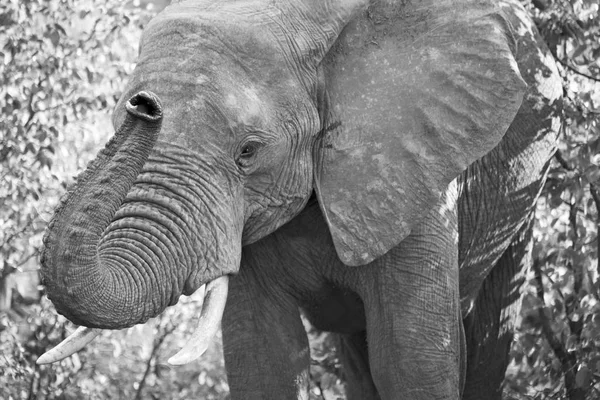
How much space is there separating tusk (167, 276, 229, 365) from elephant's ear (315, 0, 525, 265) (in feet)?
1.91

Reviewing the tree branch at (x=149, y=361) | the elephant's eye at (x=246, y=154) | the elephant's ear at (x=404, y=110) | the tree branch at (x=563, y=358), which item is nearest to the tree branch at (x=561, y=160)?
the tree branch at (x=563, y=358)

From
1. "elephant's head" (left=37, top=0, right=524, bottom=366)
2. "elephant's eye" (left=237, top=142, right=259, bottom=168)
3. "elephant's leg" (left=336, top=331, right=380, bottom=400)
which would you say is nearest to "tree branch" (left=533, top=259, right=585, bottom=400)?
"elephant's leg" (left=336, top=331, right=380, bottom=400)

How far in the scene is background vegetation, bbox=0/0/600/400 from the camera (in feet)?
22.2

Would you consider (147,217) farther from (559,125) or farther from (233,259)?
(559,125)

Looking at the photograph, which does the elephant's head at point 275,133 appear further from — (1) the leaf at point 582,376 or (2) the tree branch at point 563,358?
(2) the tree branch at point 563,358

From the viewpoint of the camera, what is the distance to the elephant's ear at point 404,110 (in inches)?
217

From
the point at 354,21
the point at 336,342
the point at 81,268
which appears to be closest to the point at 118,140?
the point at 81,268

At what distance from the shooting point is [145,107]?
4.38 metres

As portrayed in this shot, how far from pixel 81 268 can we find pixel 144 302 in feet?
1.45

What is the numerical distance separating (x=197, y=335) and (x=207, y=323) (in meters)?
0.06

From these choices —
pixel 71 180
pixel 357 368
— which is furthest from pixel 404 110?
pixel 71 180

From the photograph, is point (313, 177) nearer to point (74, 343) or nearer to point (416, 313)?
point (416, 313)

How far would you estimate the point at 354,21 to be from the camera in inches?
219

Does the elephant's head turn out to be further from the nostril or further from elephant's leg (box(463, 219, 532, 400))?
elephant's leg (box(463, 219, 532, 400))
